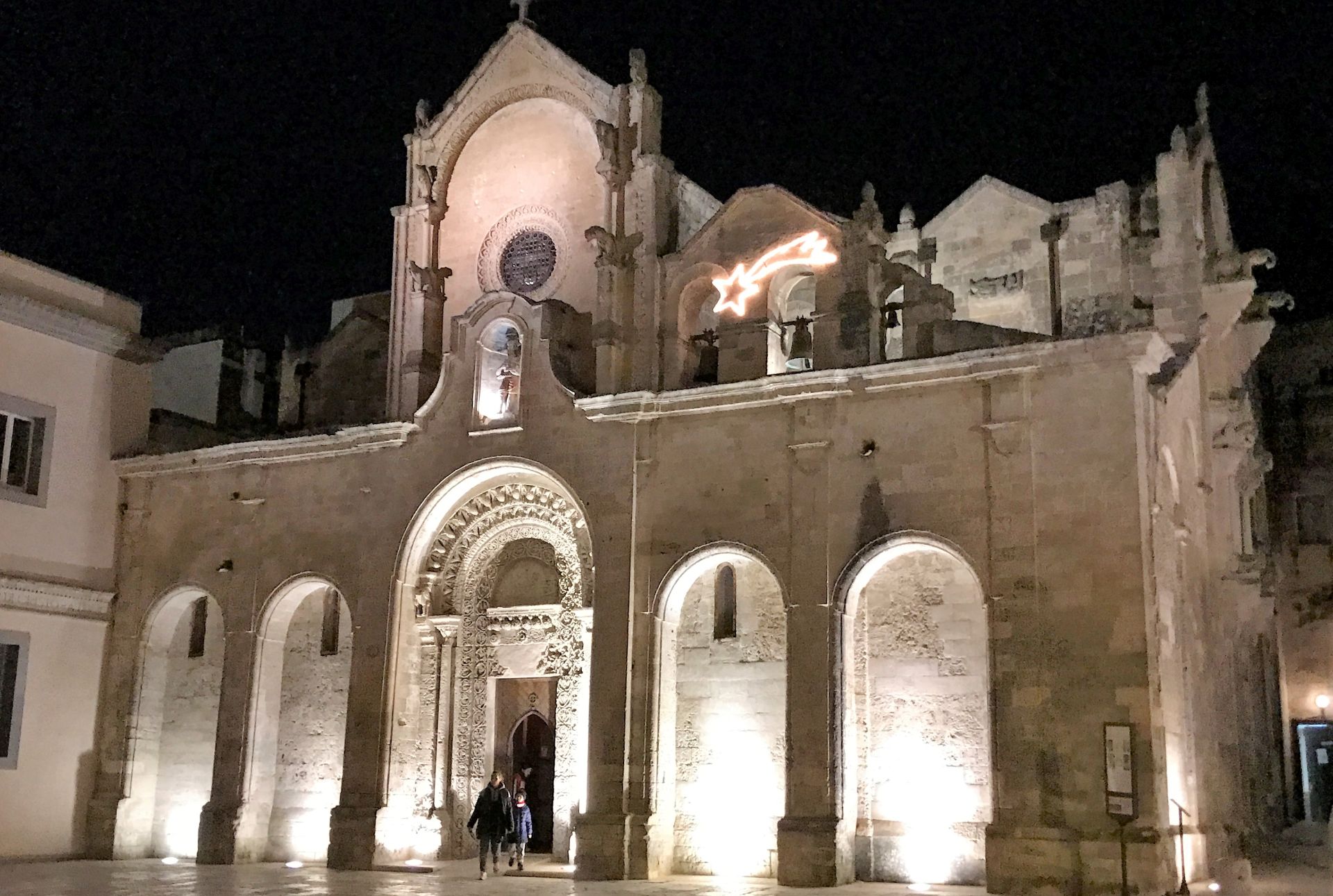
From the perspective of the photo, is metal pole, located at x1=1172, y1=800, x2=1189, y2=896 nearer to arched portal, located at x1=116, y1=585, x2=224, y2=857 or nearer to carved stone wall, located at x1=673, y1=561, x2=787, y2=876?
carved stone wall, located at x1=673, y1=561, x2=787, y2=876

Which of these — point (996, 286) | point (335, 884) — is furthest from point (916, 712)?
point (996, 286)

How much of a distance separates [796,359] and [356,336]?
1012 centimetres

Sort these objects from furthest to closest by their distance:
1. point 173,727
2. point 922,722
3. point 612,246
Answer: point 173,727 < point 612,246 < point 922,722

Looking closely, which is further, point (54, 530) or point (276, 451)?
point (54, 530)

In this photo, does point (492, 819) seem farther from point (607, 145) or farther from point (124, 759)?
point (607, 145)

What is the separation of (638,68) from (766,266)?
4.33 m

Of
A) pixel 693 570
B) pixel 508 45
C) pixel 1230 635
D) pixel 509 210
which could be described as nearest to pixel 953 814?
pixel 693 570

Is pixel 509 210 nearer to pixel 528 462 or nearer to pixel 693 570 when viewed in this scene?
pixel 528 462

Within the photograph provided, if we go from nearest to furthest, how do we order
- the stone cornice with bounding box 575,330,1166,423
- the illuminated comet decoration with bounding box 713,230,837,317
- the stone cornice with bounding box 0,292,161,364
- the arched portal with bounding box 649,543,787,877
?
1. the stone cornice with bounding box 575,330,1166,423
2. the arched portal with bounding box 649,543,787,877
3. the illuminated comet decoration with bounding box 713,230,837,317
4. the stone cornice with bounding box 0,292,161,364

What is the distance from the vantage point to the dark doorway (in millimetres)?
22156

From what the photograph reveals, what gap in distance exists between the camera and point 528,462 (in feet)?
71.0

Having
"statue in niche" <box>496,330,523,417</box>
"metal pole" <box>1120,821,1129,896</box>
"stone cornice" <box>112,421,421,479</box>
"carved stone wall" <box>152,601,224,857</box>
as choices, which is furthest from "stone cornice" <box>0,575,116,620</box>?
"metal pole" <box>1120,821,1129,896</box>

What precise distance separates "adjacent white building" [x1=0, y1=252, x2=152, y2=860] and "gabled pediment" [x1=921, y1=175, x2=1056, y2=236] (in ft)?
52.1

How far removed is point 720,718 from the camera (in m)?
20.3
